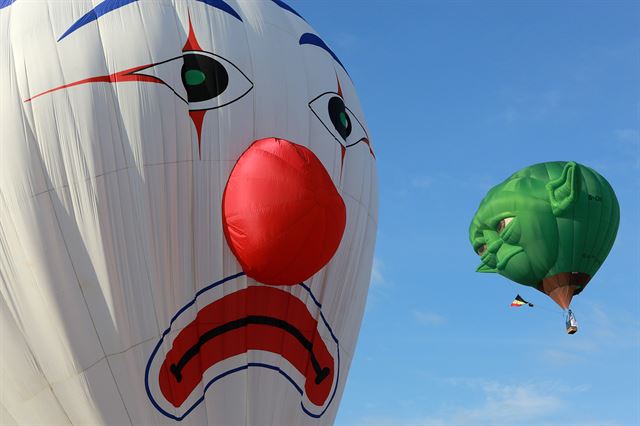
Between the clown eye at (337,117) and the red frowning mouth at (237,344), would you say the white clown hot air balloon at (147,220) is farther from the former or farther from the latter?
the clown eye at (337,117)

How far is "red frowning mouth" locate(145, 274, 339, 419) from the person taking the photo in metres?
8.76

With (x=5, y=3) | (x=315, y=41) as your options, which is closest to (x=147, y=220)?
(x=5, y=3)

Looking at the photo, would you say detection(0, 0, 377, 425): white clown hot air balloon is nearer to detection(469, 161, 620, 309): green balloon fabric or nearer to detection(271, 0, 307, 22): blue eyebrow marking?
detection(271, 0, 307, 22): blue eyebrow marking

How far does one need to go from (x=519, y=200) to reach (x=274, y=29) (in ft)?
30.0

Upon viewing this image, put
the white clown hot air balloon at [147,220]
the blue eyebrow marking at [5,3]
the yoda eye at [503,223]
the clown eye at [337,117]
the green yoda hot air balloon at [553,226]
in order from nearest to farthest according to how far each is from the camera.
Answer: the white clown hot air balloon at [147,220] < the blue eyebrow marking at [5,3] < the clown eye at [337,117] < the green yoda hot air balloon at [553,226] < the yoda eye at [503,223]

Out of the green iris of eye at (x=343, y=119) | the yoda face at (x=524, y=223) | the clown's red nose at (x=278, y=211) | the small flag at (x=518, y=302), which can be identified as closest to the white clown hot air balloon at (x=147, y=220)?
the clown's red nose at (x=278, y=211)

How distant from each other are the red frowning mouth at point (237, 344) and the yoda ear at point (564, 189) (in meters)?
8.74

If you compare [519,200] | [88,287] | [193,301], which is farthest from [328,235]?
[519,200]

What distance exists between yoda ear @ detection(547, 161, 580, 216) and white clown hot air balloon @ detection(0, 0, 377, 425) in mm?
9074

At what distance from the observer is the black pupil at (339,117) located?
976 cm

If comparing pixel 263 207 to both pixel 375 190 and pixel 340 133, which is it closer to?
pixel 340 133

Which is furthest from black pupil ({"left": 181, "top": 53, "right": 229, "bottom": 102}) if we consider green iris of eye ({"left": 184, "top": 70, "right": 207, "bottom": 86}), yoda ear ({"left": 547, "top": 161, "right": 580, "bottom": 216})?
yoda ear ({"left": 547, "top": 161, "right": 580, "bottom": 216})

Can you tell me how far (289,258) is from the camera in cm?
883

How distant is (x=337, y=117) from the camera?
981 centimetres
